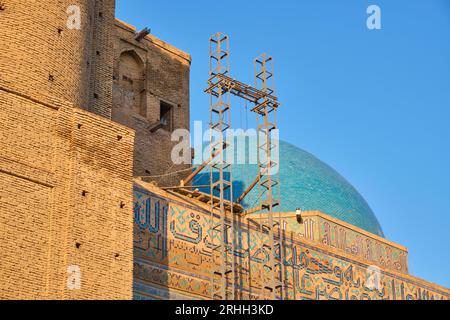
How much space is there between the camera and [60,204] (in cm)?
1346

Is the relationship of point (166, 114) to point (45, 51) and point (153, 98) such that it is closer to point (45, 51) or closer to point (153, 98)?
point (153, 98)

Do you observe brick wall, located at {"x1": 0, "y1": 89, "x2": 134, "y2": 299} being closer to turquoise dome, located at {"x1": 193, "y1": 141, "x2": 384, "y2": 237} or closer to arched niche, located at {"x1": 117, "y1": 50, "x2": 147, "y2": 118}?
arched niche, located at {"x1": 117, "y1": 50, "x2": 147, "y2": 118}

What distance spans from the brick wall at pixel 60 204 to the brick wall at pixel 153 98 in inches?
205

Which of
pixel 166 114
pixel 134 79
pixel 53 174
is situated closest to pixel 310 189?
pixel 166 114

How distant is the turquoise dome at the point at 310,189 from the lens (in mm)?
22516

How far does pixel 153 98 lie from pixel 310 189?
454 centimetres

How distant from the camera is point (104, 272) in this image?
1345 centimetres

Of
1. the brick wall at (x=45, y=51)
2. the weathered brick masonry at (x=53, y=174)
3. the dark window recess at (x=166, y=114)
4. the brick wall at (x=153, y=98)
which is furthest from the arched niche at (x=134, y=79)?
the weathered brick masonry at (x=53, y=174)

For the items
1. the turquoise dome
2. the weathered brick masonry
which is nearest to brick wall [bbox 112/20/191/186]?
the turquoise dome

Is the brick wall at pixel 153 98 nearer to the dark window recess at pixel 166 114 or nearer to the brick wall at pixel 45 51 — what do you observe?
the dark window recess at pixel 166 114

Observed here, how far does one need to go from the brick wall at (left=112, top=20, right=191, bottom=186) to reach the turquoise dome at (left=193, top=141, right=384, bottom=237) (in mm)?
1887
